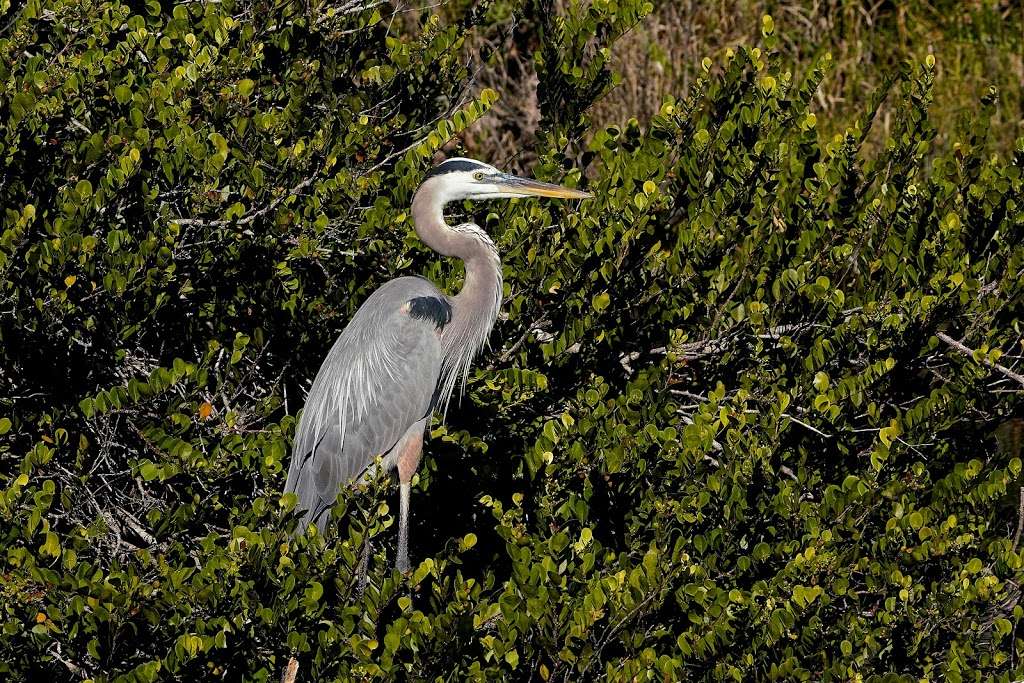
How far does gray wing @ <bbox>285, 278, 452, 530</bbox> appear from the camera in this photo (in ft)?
13.2

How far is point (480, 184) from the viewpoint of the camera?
13.3 ft

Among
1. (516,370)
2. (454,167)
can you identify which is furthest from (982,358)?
(454,167)

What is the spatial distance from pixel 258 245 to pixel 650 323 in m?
1.26

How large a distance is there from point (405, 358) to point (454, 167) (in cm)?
73

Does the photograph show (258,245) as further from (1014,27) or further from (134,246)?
(1014,27)

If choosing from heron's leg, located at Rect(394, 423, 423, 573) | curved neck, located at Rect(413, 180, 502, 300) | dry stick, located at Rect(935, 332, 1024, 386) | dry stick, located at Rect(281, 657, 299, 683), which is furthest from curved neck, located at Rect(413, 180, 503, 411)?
dry stick, located at Rect(935, 332, 1024, 386)

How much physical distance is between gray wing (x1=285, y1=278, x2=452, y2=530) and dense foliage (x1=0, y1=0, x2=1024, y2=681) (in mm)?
152

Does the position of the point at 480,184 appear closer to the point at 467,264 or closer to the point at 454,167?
the point at 454,167

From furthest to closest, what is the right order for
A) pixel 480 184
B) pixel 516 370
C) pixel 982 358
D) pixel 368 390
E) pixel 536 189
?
1. pixel 368 390
2. pixel 480 184
3. pixel 536 189
4. pixel 516 370
5. pixel 982 358

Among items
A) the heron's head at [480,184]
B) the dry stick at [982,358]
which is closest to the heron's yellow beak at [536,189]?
the heron's head at [480,184]

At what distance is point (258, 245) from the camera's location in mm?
3762

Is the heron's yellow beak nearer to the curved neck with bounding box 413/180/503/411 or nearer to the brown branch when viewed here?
the curved neck with bounding box 413/180/503/411

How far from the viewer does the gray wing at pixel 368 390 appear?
4035 millimetres

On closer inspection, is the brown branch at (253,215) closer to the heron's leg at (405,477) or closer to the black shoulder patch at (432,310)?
the black shoulder patch at (432,310)
